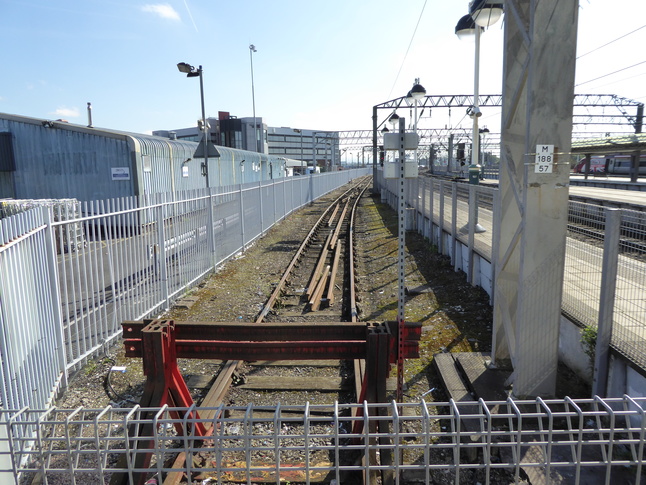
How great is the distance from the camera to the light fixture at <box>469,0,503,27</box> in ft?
A: 24.5

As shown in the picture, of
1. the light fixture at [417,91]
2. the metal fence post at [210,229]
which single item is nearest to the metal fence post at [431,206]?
the metal fence post at [210,229]

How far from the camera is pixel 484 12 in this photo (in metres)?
8.36

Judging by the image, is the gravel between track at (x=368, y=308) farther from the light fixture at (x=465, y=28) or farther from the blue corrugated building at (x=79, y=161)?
the blue corrugated building at (x=79, y=161)

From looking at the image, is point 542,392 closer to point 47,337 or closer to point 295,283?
point 47,337

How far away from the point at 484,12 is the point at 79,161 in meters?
17.5

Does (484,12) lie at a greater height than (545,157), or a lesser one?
greater

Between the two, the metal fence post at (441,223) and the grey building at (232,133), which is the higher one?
the grey building at (232,133)

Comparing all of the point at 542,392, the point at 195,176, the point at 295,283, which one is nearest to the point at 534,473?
the point at 542,392

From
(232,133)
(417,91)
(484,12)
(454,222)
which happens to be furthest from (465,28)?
(232,133)

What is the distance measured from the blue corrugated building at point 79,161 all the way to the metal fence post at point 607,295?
17.6 m

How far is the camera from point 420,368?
5.80 meters

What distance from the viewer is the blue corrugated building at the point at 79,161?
1873 cm

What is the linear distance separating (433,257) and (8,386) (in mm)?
9893

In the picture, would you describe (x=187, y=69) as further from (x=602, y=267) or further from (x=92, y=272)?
(x=602, y=267)
